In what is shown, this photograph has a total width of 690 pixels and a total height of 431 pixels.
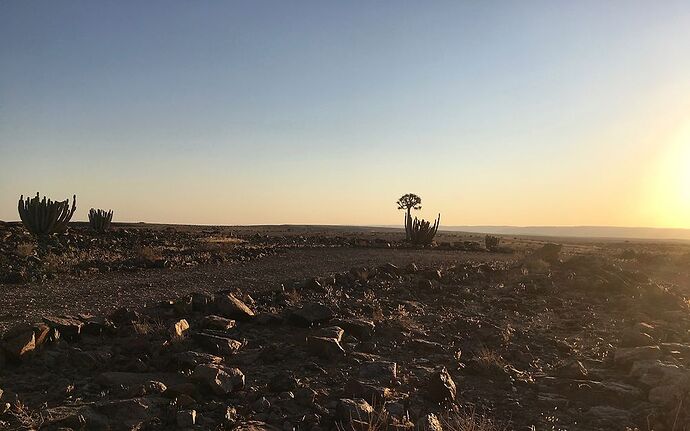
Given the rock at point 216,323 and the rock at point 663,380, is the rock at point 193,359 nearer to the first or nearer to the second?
the rock at point 216,323

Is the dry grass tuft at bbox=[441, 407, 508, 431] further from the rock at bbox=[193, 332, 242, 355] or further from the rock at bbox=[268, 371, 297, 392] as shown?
the rock at bbox=[193, 332, 242, 355]

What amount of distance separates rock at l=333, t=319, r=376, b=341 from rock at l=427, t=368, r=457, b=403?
81.2 inches

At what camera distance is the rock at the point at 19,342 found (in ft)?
17.9

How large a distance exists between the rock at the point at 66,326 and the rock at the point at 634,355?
7.33 meters

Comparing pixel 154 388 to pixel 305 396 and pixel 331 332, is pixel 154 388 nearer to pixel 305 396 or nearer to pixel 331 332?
pixel 305 396

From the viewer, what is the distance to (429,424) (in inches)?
177

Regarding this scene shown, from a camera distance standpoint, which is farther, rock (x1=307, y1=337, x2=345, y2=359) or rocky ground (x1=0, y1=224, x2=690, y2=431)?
rock (x1=307, y1=337, x2=345, y2=359)

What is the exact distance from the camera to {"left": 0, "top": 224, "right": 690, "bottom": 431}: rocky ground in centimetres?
464

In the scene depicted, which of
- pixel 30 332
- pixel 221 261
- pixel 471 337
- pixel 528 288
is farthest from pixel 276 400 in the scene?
pixel 221 261

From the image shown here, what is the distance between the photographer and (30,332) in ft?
18.7

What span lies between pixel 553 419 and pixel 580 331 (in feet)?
14.8

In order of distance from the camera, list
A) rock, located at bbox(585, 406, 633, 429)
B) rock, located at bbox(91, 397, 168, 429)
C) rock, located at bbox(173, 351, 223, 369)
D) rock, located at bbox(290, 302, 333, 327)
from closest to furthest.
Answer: rock, located at bbox(91, 397, 168, 429)
rock, located at bbox(585, 406, 633, 429)
rock, located at bbox(173, 351, 223, 369)
rock, located at bbox(290, 302, 333, 327)

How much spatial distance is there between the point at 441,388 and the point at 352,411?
1250 mm

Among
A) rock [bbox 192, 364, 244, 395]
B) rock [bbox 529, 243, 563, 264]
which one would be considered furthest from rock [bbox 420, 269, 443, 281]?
rock [bbox 192, 364, 244, 395]
